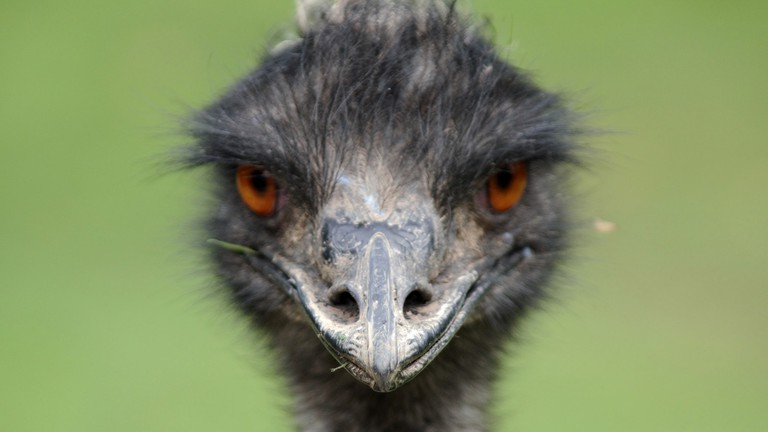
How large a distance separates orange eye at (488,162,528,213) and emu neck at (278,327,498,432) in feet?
0.86

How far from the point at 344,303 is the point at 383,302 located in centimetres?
12

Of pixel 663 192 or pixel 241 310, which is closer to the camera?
pixel 241 310

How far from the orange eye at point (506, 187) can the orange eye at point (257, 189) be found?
15.3 inches

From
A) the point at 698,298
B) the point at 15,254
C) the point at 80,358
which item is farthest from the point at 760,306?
the point at 15,254

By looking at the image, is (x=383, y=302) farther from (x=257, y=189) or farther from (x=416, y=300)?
(x=257, y=189)

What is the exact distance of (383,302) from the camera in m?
2.14

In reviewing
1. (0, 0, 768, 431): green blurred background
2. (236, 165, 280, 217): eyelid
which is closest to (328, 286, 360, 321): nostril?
(236, 165, 280, 217): eyelid

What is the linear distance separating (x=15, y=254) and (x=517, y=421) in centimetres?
221

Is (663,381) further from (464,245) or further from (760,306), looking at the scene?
(464,245)

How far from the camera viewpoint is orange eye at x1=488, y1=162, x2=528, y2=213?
2.57 m

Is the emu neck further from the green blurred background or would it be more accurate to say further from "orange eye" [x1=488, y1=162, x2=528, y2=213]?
the green blurred background

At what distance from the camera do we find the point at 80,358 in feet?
17.6

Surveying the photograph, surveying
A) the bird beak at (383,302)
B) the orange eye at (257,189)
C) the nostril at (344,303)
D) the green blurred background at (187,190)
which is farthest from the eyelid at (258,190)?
the green blurred background at (187,190)

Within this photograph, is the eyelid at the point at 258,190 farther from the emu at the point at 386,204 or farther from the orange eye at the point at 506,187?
the orange eye at the point at 506,187
